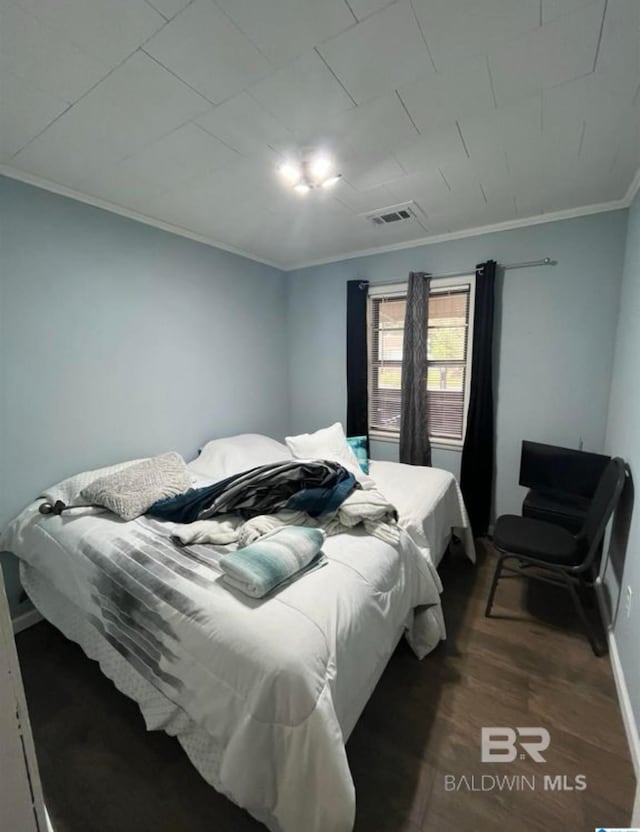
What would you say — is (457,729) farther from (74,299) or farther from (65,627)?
(74,299)

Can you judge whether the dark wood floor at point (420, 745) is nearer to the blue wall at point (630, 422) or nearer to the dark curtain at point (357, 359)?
the blue wall at point (630, 422)

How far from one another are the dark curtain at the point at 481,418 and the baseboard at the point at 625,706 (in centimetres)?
118

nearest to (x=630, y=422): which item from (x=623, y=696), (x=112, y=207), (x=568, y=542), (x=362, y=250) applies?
(x=568, y=542)

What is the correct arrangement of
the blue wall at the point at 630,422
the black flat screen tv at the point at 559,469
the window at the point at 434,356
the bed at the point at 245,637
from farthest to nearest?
1. the window at the point at 434,356
2. the black flat screen tv at the point at 559,469
3. the blue wall at the point at 630,422
4. the bed at the point at 245,637

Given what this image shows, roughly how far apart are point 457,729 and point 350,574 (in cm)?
85

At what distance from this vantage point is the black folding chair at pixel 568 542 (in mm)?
1821

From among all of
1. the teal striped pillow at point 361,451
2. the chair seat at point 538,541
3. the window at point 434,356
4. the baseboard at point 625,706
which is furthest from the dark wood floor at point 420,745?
the window at point 434,356

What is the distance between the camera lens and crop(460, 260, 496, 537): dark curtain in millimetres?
2770

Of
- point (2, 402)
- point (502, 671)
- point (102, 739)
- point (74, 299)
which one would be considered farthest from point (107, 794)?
point (74, 299)

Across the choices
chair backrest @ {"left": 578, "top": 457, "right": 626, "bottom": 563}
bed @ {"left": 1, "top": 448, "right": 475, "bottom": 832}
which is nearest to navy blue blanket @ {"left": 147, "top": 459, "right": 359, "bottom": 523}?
bed @ {"left": 1, "top": 448, "right": 475, "bottom": 832}

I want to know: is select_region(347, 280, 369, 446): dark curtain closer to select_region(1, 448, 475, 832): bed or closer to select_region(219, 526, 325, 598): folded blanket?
select_region(1, 448, 475, 832): bed

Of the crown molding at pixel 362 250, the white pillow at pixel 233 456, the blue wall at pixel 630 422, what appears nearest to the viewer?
the blue wall at pixel 630 422

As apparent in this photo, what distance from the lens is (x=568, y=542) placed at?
6.58ft

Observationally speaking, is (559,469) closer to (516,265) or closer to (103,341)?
(516,265)
